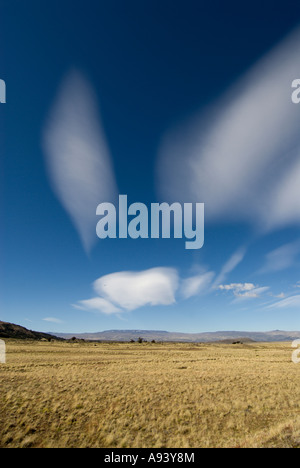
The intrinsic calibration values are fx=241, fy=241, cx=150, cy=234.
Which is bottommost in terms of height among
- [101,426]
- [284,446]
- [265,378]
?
[265,378]

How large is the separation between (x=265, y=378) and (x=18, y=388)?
78.2ft

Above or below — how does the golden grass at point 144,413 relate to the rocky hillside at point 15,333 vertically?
above

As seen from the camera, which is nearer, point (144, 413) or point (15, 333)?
point (144, 413)

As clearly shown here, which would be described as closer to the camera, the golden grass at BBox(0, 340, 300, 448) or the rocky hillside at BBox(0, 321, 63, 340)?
the golden grass at BBox(0, 340, 300, 448)

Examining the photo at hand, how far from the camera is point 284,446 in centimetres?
962

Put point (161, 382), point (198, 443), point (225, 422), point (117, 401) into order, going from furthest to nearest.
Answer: point (161, 382), point (117, 401), point (225, 422), point (198, 443)

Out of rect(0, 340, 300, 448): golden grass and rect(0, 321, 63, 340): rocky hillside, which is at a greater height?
rect(0, 340, 300, 448): golden grass

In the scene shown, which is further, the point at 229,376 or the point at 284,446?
the point at 229,376

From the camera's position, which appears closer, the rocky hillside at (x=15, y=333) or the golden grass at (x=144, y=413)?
the golden grass at (x=144, y=413)

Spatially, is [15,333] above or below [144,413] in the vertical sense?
below
